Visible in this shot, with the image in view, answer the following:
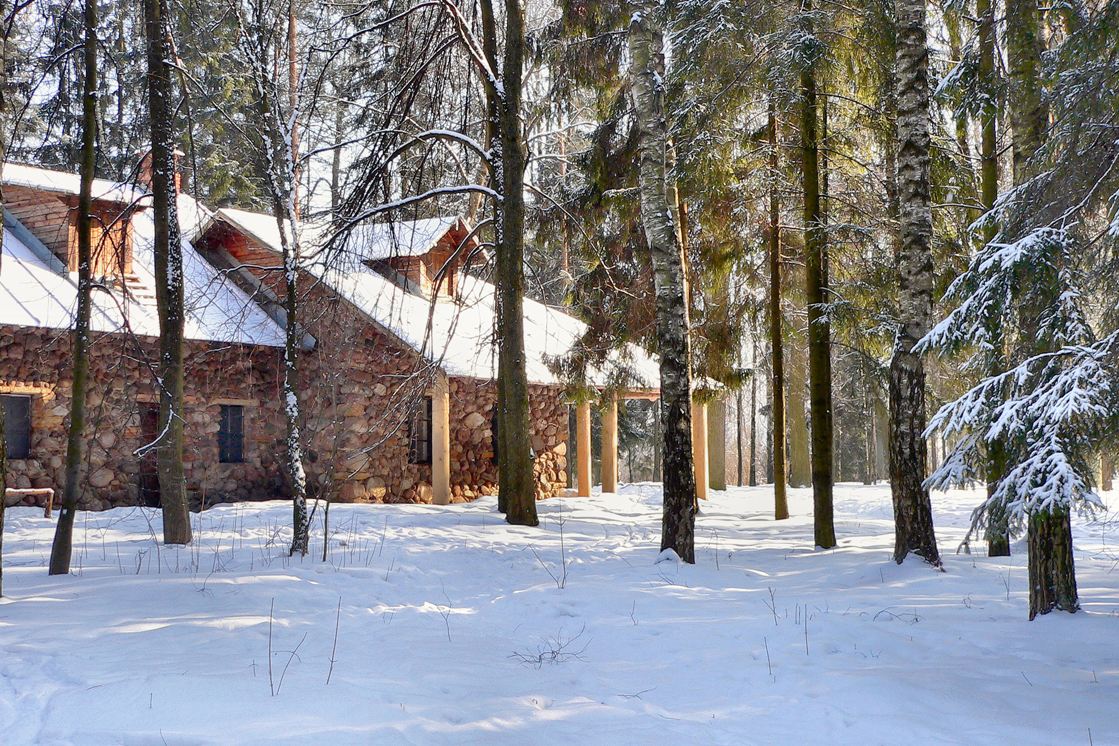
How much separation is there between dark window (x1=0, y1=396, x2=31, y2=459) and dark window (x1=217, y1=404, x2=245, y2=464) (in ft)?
9.89

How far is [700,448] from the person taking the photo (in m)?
18.7

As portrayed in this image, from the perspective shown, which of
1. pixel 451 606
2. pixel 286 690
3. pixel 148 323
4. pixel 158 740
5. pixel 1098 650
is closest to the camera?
pixel 158 740

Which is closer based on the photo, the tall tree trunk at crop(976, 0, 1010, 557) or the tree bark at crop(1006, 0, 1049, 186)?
the tree bark at crop(1006, 0, 1049, 186)

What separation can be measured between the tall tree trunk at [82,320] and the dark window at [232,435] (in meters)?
7.88

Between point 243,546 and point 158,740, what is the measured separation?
6031 mm

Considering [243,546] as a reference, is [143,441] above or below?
above

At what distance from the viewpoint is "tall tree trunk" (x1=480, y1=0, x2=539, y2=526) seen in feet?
38.2

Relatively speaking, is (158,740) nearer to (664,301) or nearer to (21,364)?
(664,301)

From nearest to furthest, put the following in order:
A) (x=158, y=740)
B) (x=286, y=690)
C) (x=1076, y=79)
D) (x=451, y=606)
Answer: (x=158, y=740) < (x=286, y=690) < (x=1076, y=79) < (x=451, y=606)

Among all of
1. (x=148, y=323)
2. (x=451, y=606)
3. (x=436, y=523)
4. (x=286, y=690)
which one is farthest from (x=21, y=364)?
(x=286, y=690)

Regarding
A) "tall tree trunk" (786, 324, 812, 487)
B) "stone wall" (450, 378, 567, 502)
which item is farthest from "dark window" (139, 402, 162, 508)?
"tall tree trunk" (786, 324, 812, 487)

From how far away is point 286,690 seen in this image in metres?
4.58

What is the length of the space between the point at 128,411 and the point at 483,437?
6.58m

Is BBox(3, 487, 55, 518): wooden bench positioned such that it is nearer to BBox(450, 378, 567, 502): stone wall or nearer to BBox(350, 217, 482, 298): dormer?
BBox(450, 378, 567, 502): stone wall
